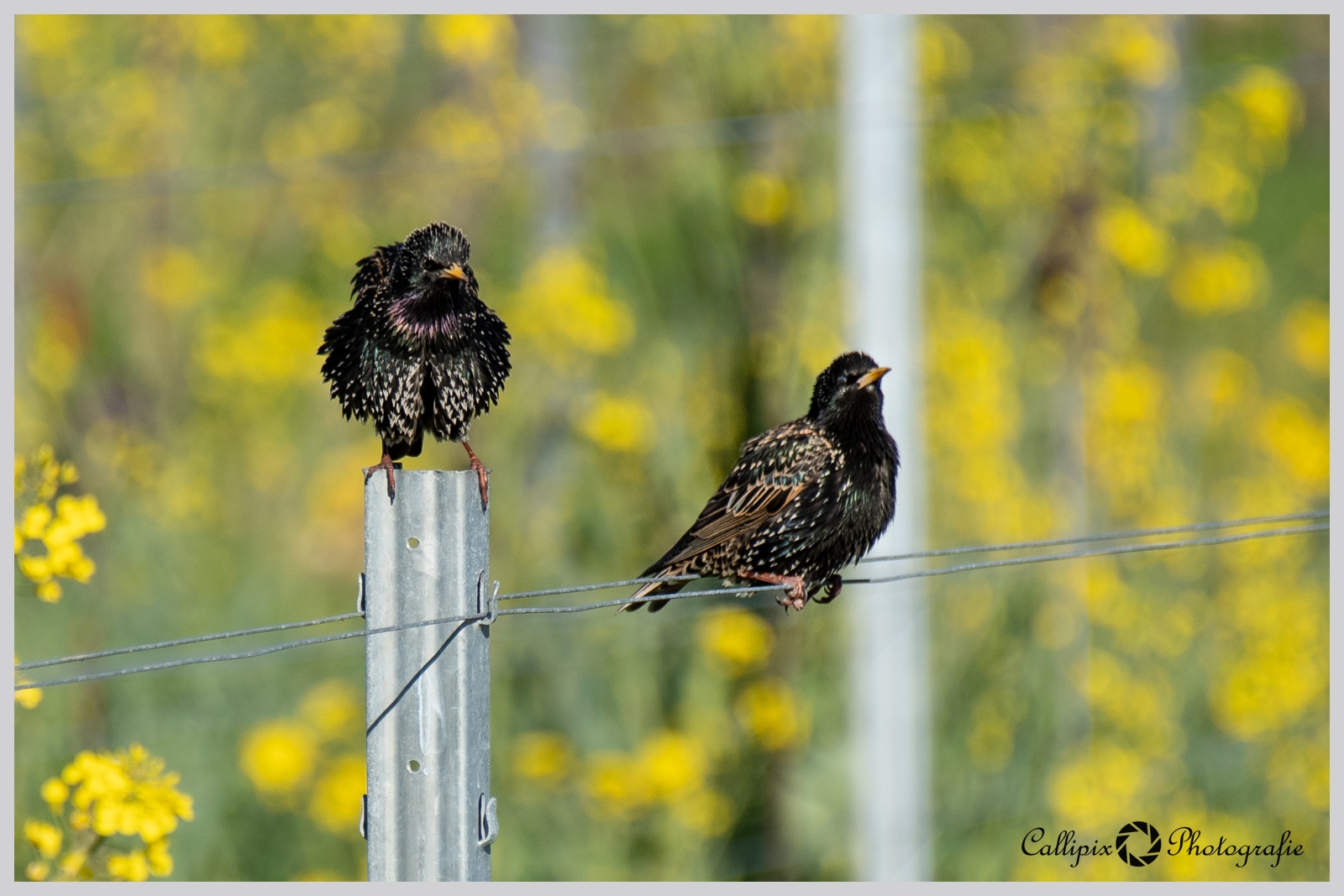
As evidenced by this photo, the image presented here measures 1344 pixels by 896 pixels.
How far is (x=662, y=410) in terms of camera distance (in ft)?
17.6

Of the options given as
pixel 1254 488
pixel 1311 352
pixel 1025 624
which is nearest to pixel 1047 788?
pixel 1025 624

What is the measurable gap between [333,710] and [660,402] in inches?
66.0

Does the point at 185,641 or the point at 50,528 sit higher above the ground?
the point at 50,528

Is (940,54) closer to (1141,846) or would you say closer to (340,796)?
(1141,846)

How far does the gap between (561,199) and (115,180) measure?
200 cm

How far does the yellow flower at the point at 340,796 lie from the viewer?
199 inches

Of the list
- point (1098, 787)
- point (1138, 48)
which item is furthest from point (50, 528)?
point (1138, 48)

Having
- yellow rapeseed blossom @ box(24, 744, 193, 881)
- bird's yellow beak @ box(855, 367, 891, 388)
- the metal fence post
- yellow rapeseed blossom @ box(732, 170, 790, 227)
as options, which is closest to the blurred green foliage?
yellow rapeseed blossom @ box(732, 170, 790, 227)

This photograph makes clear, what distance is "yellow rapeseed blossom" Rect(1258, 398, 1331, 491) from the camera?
22.9 ft

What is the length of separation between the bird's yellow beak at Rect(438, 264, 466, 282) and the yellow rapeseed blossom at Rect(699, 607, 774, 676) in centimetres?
257

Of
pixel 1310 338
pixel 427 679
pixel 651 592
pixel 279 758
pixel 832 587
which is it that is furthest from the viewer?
pixel 1310 338

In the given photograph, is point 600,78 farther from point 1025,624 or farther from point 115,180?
point 1025,624

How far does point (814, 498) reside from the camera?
3387 mm

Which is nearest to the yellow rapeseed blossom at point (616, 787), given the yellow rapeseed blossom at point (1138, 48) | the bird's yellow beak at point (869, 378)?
the bird's yellow beak at point (869, 378)
